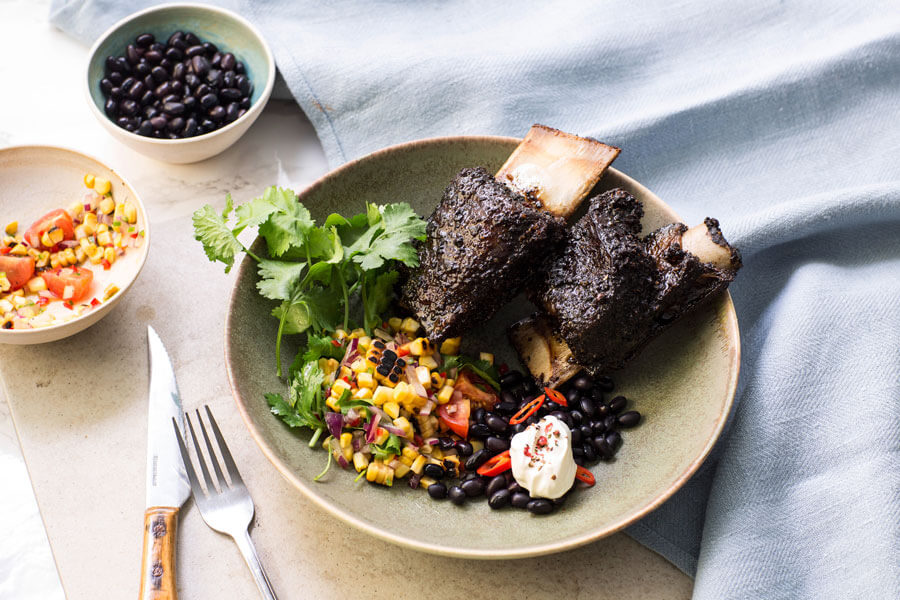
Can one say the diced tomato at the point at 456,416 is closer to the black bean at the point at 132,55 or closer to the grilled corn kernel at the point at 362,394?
the grilled corn kernel at the point at 362,394

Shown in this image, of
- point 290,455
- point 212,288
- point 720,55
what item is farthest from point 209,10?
point 720,55

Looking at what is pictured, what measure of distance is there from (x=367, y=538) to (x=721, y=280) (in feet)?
5.55

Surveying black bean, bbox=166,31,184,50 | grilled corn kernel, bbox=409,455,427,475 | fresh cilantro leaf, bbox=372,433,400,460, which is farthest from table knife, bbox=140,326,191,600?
black bean, bbox=166,31,184,50

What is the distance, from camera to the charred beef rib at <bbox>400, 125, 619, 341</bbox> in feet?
10.0

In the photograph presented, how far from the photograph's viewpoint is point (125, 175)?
391 centimetres

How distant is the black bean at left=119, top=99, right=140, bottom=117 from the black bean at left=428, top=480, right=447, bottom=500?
2.22 metres

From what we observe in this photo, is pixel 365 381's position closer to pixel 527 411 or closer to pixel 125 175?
pixel 527 411

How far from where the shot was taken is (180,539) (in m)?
3.09

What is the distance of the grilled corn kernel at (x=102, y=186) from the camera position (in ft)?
11.7

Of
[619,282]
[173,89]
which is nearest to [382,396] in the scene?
[619,282]

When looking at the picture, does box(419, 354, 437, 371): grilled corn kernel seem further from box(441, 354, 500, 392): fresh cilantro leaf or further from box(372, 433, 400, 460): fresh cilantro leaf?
box(372, 433, 400, 460): fresh cilantro leaf

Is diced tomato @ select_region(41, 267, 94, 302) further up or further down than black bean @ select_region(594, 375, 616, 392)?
further down

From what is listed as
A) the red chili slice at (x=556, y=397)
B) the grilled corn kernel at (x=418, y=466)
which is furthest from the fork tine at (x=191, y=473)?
the red chili slice at (x=556, y=397)

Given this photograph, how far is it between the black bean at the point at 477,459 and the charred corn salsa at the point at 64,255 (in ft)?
5.33
